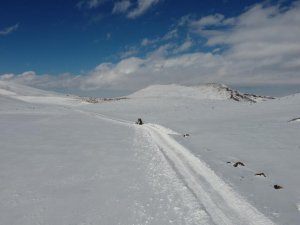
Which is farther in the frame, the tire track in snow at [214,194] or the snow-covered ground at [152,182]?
the snow-covered ground at [152,182]

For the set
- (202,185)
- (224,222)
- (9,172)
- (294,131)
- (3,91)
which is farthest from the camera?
(3,91)

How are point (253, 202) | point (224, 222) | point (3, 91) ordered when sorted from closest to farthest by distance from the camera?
point (224, 222), point (253, 202), point (3, 91)

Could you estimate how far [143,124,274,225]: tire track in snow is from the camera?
35.0 feet

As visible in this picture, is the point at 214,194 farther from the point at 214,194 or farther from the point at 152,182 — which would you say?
the point at 152,182

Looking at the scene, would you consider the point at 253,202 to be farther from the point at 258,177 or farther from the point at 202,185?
the point at 258,177

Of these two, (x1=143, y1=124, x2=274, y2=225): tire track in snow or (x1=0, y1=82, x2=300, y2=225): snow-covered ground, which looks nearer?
(x1=143, y1=124, x2=274, y2=225): tire track in snow

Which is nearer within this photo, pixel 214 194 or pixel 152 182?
pixel 214 194

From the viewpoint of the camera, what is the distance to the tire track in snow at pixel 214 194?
1066cm

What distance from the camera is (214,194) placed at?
1304cm

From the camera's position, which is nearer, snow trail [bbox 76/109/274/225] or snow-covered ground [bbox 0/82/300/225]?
snow trail [bbox 76/109/274/225]

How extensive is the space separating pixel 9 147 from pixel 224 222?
1814cm

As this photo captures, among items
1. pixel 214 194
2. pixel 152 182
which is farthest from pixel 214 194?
pixel 152 182

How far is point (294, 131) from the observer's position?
29.0m

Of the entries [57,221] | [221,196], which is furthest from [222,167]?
[57,221]
